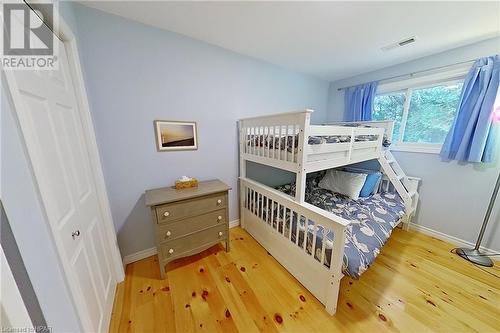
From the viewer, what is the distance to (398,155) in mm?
2561

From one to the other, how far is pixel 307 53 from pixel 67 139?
8.08 feet

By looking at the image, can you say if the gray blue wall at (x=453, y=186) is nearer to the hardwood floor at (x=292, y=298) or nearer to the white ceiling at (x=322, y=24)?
the white ceiling at (x=322, y=24)

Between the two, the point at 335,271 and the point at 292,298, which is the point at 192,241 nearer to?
the point at 292,298

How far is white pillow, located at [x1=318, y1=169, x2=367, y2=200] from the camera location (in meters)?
2.35

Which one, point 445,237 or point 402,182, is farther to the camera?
point 402,182

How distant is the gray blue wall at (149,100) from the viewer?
4.93ft

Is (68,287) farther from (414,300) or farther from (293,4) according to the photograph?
(414,300)

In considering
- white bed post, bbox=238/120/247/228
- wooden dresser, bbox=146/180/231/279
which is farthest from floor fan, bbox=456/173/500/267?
wooden dresser, bbox=146/180/231/279

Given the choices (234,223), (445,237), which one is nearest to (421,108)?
(445,237)

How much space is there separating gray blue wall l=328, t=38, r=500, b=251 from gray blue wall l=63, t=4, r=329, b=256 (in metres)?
2.16

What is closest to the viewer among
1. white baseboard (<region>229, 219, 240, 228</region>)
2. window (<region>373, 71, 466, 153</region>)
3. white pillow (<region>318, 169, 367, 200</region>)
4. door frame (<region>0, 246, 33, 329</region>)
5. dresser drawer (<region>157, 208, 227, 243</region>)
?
door frame (<region>0, 246, 33, 329</region>)

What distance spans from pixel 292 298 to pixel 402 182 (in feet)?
7.22

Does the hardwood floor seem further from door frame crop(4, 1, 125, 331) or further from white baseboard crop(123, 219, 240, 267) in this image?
door frame crop(4, 1, 125, 331)

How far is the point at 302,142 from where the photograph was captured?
55.9 inches
